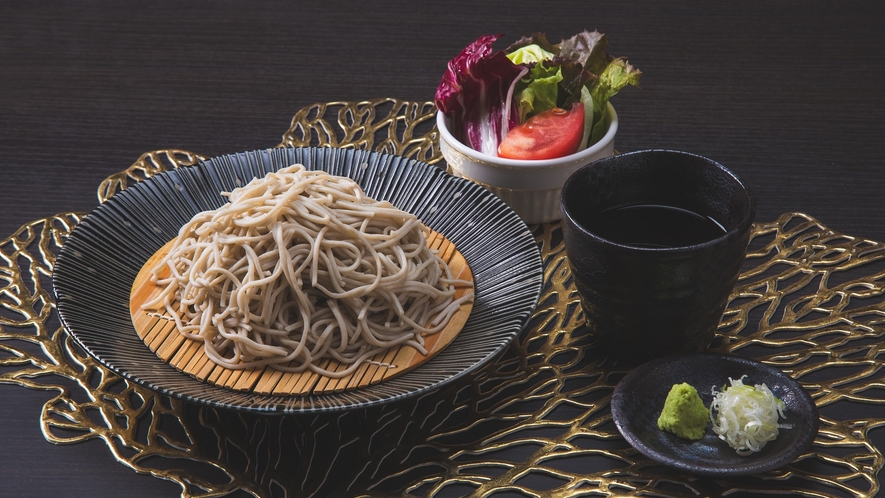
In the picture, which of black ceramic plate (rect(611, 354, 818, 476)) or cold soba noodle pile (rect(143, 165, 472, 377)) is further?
cold soba noodle pile (rect(143, 165, 472, 377))

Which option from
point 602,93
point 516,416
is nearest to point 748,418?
point 516,416

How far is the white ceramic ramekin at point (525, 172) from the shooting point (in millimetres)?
2215

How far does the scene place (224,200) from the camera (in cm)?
220

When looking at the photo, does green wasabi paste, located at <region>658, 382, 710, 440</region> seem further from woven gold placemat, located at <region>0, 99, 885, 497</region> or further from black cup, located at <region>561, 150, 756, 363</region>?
black cup, located at <region>561, 150, 756, 363</region>

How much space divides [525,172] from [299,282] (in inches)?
26.8

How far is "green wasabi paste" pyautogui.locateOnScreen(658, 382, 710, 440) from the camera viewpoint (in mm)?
1597

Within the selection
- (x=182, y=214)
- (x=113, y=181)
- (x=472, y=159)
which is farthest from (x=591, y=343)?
(x=113, y=181)

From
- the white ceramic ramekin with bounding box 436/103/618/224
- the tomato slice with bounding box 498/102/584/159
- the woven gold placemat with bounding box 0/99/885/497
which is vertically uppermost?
the tomato slice with bounding box 498/102/584/159

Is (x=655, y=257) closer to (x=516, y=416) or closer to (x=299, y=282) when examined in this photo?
(x=516, y=416)

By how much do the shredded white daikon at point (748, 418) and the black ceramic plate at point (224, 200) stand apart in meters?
0.39

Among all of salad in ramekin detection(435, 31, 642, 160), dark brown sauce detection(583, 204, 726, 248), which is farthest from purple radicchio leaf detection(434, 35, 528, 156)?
dark brown sauce detection(583, 204, 726, 248)

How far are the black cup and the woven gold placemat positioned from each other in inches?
4.6

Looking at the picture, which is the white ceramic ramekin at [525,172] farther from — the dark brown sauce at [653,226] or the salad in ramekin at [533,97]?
the dark brown sauce at [653,226]

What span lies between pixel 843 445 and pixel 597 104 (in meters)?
1.04
